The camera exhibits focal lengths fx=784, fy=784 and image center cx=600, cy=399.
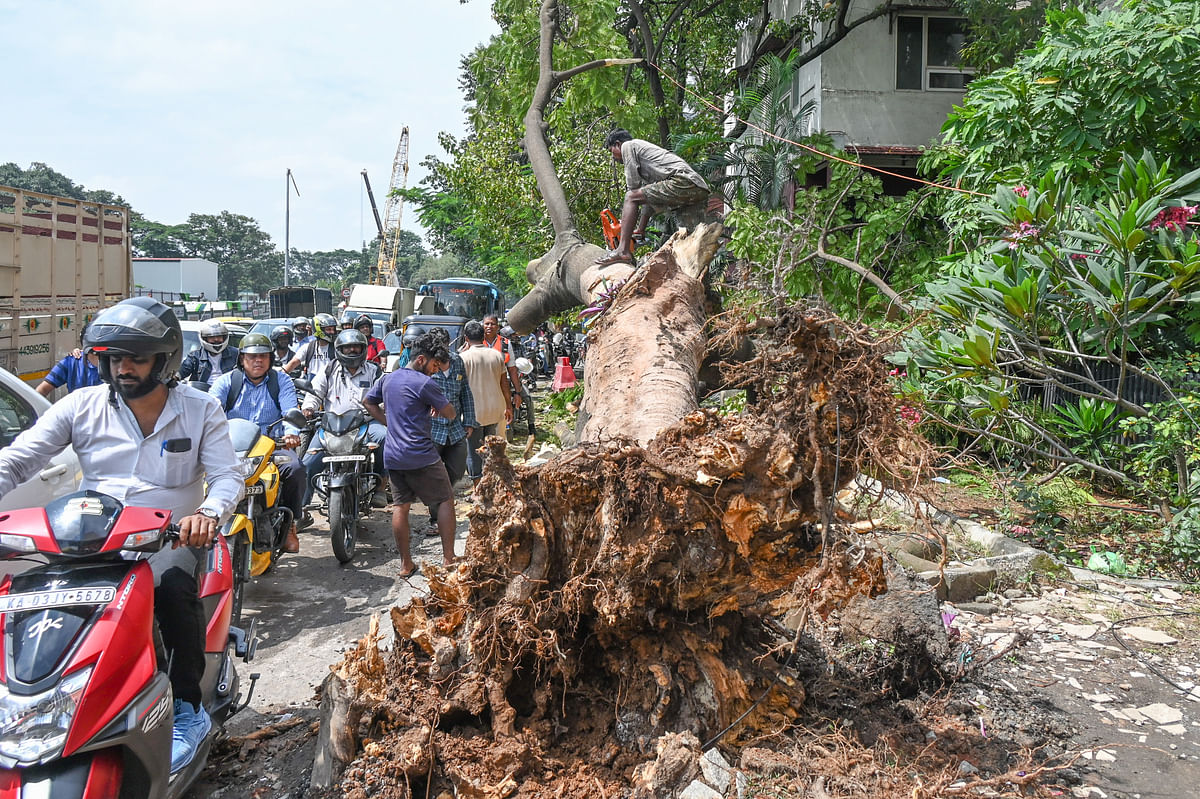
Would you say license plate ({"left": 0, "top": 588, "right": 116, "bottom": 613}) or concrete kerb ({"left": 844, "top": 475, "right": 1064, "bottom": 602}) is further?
concrete kerb ({"left": 844, "top": 475, "right": 1064, "bottom": 602})

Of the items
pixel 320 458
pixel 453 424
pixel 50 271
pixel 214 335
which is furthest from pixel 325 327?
pixel 453 424

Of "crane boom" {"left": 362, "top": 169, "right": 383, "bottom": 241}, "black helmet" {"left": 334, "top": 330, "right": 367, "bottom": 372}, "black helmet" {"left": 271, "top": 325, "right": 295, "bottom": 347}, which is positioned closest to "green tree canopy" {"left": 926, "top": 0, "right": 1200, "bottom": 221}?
"black helmet" {"left": 334, "top": 330, "right": 367, "bottom": 372}

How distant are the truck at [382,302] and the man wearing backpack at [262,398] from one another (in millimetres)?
15957

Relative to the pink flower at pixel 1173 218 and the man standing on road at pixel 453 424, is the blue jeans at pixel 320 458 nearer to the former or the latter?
the man standing on road at pixel 453 424

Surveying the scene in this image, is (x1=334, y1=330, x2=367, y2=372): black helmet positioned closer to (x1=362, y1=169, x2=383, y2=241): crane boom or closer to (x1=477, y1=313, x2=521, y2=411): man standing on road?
(x1=477, y1=313, x2=521, y2=411): man standing on road

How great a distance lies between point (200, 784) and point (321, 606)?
84.2 inches

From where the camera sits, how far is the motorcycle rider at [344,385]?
6.66 m

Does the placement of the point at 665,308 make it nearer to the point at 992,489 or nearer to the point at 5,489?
the point at 5,489

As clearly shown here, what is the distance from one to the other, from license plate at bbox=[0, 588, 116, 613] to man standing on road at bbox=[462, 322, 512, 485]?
16.3 feet

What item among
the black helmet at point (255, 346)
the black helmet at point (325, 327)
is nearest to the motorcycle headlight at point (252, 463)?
the black helmet at point (255, 346)

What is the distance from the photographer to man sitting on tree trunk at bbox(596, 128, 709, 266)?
5.91 meters

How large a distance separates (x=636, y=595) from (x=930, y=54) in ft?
45.5

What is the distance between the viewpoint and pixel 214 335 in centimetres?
667

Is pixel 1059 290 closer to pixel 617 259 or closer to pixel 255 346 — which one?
pixel 617 259
